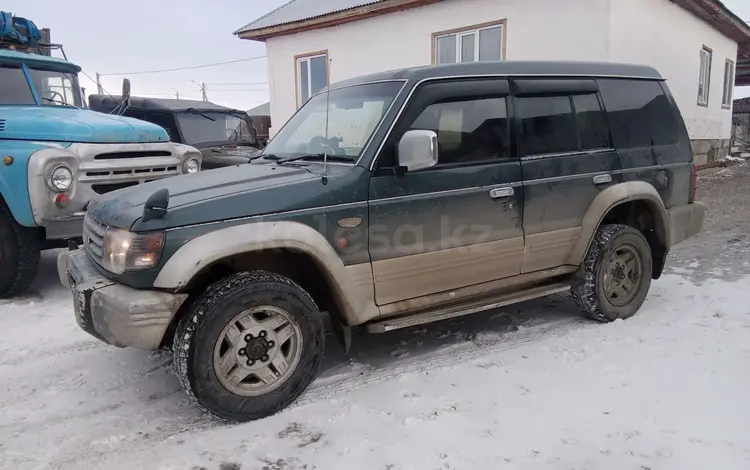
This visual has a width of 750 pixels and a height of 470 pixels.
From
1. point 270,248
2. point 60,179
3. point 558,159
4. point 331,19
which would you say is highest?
point 331,19

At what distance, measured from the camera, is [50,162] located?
5.04 metres

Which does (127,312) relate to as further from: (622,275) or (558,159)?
(622,275)

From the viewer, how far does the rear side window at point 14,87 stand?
20.3 ft

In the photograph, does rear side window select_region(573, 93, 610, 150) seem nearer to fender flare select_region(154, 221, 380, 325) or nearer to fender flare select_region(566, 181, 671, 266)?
fender flare select_region(566, 181, 671, 266)

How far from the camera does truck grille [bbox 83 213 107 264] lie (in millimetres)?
3213

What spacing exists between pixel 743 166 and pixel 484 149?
16.3 m

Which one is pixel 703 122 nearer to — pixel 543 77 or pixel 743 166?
pixel 743 166

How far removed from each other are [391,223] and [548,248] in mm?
1407

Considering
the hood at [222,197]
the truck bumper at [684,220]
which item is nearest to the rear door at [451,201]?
the hood at [222,197]

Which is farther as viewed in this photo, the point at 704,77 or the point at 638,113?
the point at 704,77

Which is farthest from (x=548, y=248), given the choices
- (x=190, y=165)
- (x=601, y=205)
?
(x=190, y=165)

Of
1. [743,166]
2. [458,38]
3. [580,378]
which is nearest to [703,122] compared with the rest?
[743,166]

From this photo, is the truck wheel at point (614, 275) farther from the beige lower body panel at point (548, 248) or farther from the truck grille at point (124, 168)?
the truck grille at point (124, 168)

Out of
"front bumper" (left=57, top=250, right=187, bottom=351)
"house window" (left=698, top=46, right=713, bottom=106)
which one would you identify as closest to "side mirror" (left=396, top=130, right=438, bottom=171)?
"front bumper" (left=57, top=250, right=187, bottom=351)
